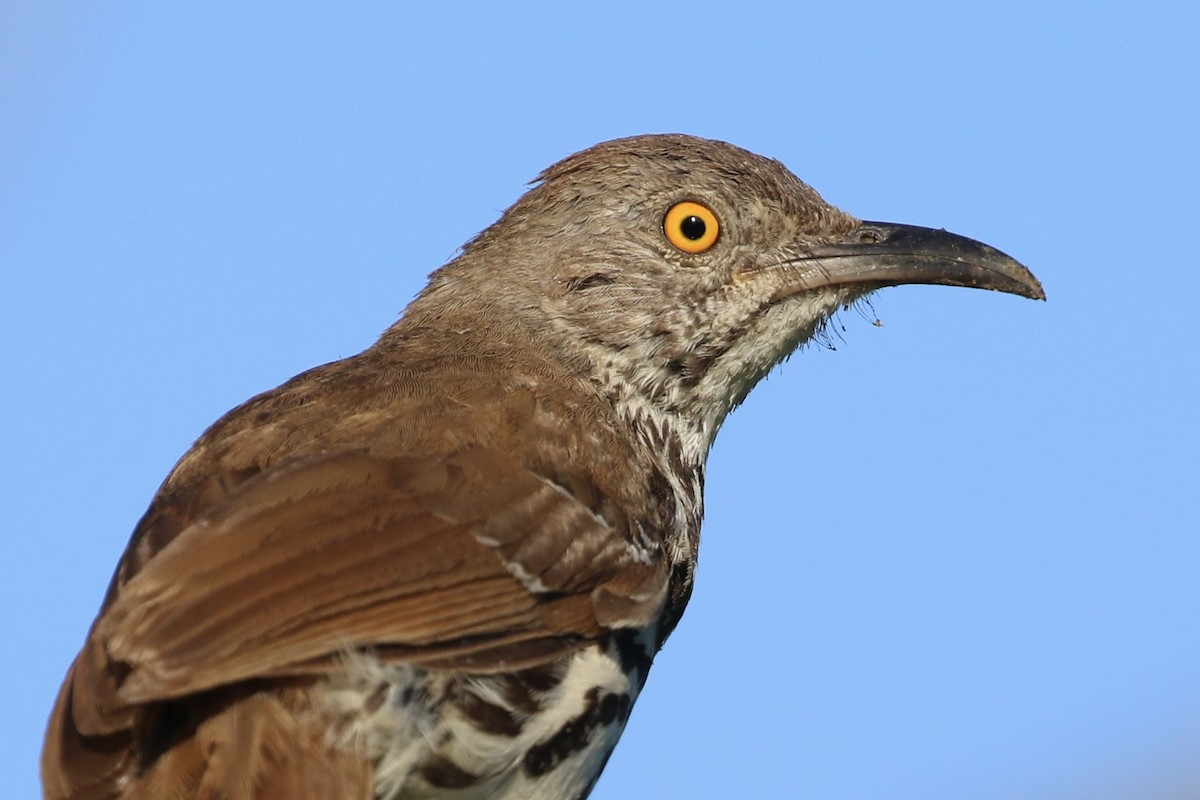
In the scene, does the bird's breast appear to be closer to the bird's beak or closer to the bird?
the bird

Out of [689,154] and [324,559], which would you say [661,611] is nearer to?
[324,559]

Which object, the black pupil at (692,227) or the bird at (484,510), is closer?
the bird at (484,510)

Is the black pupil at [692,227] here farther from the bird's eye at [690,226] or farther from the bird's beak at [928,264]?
the bird's beak at [928,264]

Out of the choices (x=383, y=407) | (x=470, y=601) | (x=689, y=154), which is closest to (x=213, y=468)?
(x=383, y=407)

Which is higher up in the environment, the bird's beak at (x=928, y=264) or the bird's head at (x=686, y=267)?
the bird's beak at (x=928, y=264)

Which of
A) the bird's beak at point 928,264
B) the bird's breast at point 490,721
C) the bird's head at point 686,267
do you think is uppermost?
the bird's beak at point 928,264

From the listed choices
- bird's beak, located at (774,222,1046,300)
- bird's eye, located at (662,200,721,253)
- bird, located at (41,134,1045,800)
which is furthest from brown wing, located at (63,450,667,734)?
bird's beak, located at (774,222,1046,300)

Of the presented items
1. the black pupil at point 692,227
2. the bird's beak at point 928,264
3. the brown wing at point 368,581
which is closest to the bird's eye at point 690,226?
the black pupil at point 692,227
